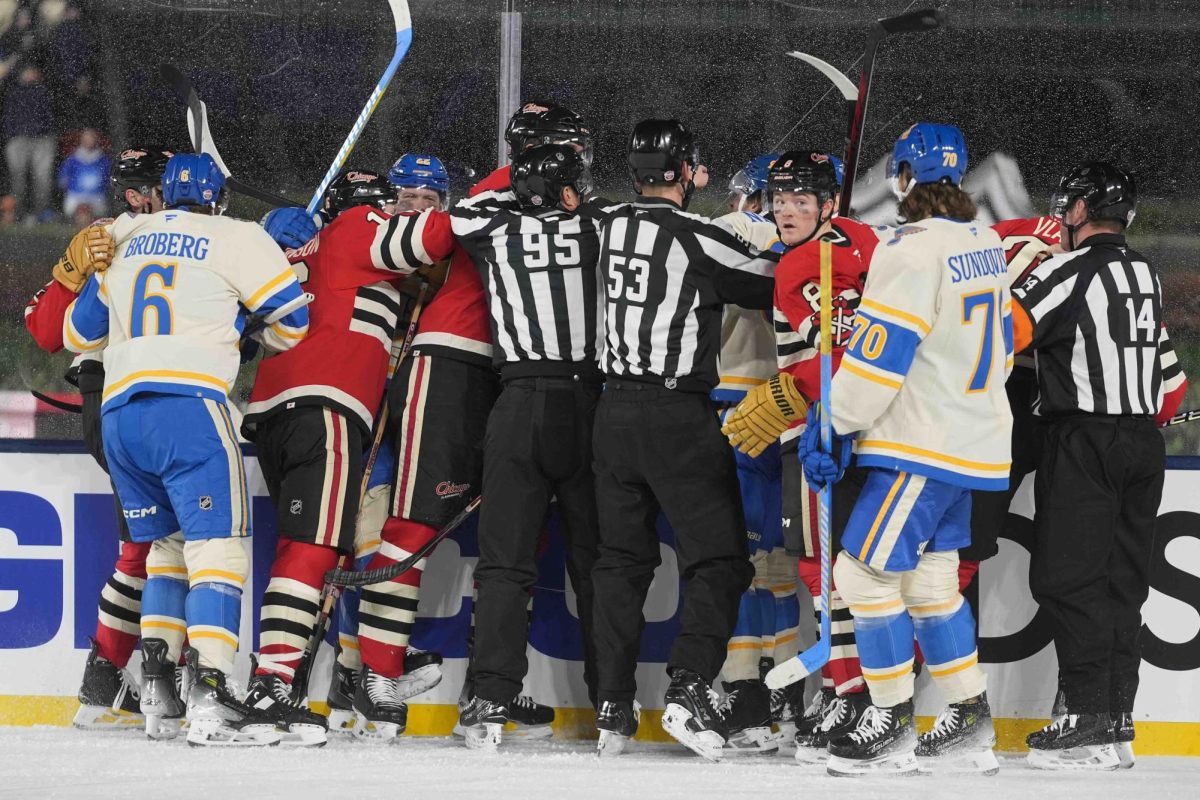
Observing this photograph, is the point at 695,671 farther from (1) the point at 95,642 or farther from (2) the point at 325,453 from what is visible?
(1) the point at 95,642

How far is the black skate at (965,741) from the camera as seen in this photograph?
339 cm

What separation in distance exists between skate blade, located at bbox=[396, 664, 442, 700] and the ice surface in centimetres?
15

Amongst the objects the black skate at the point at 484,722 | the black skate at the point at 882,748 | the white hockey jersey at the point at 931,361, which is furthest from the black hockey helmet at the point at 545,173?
the black skate at the point at 882,748

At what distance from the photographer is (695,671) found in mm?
3551

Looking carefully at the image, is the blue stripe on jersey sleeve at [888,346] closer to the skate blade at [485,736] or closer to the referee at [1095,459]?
the referee at [1095,459]

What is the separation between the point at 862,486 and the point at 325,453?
1254mm

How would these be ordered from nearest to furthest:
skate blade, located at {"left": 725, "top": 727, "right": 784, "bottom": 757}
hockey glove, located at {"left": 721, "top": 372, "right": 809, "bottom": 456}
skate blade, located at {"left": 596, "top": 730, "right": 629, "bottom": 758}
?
hockey glove, located at {"left": 721, "top": 372, "right": 809, "bottom": 456} < skate blade, located at {"left": 596, "top": 730, "right": 629, "bottom": 758} < skate blade, located at {"left": 725, "top": 727, "right": 784, "bottom": 757}

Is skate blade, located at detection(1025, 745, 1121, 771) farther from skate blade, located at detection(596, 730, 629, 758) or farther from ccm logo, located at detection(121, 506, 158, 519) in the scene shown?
ccm logo, located at detection(121, 506, 158, 519)

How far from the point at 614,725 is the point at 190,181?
5.14 feet

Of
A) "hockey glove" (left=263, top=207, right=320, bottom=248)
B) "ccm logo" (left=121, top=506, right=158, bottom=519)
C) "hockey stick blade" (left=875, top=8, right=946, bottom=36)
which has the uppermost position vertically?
"hockey stick blade" (left=875, top=8, right=946, bottom=36)

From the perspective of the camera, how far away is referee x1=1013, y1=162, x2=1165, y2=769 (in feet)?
11.6

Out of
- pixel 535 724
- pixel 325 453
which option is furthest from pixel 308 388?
pixel 535 724

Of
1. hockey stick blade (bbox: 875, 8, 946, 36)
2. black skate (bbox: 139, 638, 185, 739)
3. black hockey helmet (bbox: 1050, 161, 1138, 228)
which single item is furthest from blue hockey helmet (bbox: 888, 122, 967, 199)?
black skate (bbox: 139, 638, 185, 739)

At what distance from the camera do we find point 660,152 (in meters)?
3.59
